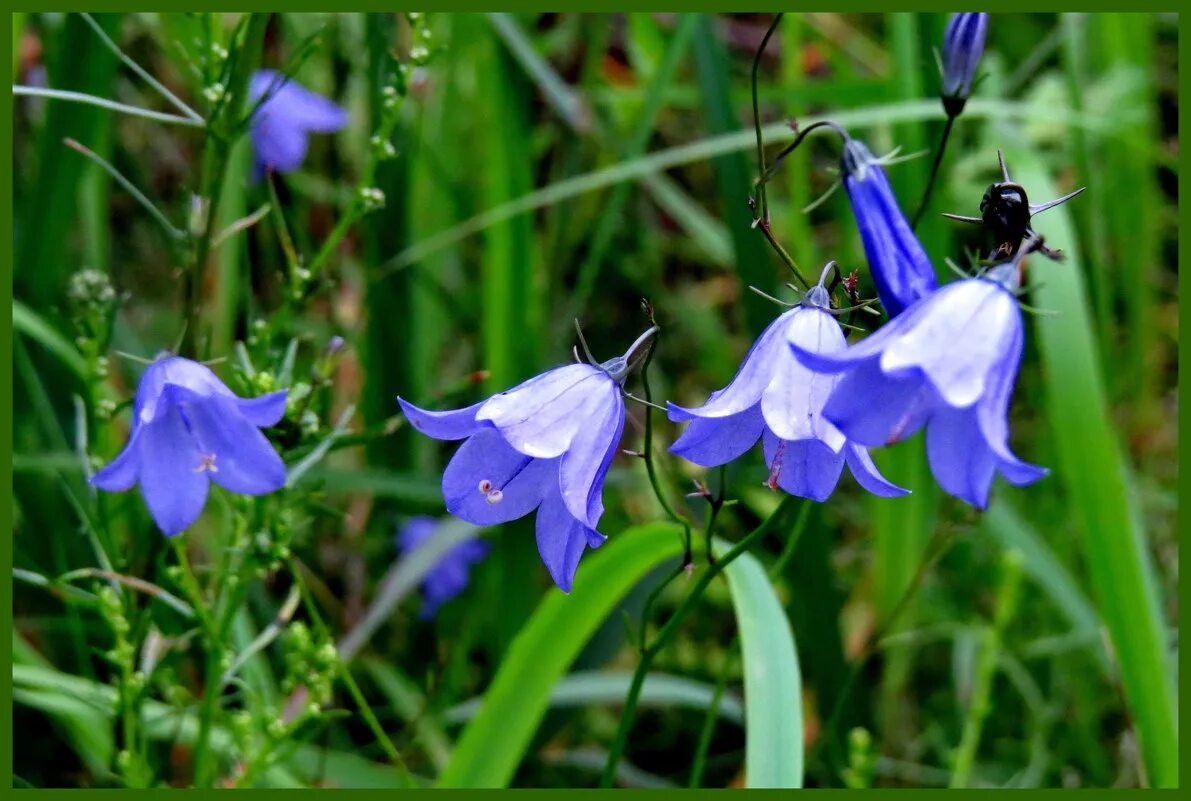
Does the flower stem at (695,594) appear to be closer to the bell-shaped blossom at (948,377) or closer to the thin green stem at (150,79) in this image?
the bell-shaped blossom at (948,377)

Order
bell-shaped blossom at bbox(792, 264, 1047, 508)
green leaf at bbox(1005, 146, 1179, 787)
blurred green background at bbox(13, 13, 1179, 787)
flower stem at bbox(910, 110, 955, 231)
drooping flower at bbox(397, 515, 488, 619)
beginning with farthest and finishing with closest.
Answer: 1. drooping flower at bbox(397, 515, 488, 619)
2. blurred green background at bbox(13, 13, 1179, 787)
3. green leaf at bbox(1005, 146, 1179, 787)
4. flower stem at bbox(910, 110, 955, 231)
5. bell-shaped blossom at bbox(792, 264, 1047, 508)

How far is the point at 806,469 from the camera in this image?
0.98 m

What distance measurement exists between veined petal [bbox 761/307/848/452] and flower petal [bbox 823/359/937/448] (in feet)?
0.15

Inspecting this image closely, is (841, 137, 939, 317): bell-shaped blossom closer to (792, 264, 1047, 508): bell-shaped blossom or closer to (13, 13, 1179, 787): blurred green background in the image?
(792, 264, 1047, 508): bell-shaped blossom

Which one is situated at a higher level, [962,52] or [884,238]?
[962,52]

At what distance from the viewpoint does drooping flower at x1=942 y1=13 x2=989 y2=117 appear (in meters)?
1.12

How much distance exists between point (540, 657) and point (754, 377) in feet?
1.95

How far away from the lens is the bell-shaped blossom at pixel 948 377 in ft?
2.75

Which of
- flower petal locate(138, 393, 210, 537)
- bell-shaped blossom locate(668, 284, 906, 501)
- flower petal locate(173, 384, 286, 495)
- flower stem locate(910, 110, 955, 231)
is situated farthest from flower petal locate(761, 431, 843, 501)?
flower petal locate(138, 393, 210, 537)

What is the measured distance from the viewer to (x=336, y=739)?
1.96 meters

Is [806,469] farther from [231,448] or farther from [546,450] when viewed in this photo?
[231,448]

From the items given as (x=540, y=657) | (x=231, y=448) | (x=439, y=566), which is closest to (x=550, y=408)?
(x=231, y=448)

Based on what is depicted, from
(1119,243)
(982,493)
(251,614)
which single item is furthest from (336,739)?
(1119,243)

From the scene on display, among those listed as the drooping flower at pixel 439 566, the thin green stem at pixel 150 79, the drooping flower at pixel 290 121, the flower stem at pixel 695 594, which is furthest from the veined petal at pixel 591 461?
the drooping flower at pixel 290 121
